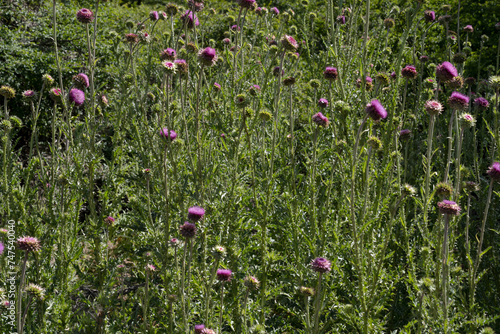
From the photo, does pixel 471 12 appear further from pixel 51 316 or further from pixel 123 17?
pixel 51 316

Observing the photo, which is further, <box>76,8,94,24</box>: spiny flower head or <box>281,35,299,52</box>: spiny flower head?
<box>76,8,94,24</box>: spiny flower head

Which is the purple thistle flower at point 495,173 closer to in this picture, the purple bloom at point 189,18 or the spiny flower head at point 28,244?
the purple bloom at point 189,18

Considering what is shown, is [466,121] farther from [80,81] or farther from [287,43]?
[80,81]

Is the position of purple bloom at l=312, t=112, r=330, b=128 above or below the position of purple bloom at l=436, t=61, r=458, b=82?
below

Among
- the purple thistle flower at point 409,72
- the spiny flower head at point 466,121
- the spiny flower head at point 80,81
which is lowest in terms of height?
the spiny flower head at point 80,81

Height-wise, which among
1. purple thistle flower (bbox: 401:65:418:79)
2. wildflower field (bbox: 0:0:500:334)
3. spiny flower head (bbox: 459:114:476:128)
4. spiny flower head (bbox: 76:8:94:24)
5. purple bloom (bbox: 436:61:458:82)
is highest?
spiny flower head (bbox: 76:8:94:24)

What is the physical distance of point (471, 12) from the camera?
487 cm

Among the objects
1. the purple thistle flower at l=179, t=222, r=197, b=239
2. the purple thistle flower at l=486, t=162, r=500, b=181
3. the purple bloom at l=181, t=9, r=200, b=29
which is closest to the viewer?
the purple thistle flower at l=179, t=222, r=197, b=239

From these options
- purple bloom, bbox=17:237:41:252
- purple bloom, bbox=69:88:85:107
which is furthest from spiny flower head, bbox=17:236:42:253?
purple bloom, bbox=69:88:85:107

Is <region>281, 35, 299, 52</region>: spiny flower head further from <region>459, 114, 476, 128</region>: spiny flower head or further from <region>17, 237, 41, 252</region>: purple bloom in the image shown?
<region>17, 237, 41, 252</region>: purple bloom

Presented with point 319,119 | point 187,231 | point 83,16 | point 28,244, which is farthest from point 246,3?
point 28,244

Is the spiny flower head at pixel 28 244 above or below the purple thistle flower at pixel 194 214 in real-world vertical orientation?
below

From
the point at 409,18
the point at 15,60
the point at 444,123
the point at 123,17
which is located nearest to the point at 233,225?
the point at 409,18

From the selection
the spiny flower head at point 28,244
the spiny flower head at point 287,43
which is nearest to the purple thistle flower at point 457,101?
the spiny flower head at point 287,43
